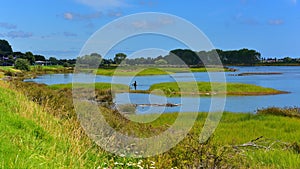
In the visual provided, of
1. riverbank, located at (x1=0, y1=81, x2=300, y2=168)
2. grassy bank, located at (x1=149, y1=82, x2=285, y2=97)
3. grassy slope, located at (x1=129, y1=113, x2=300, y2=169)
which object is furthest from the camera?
grassy bank, located at (x1=149, y1=82, x2=285, y2=97)

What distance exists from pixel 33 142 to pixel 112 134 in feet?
10.0

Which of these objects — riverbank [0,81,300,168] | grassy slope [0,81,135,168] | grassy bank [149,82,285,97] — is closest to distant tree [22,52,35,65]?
grassy bank [149,82,285,97]

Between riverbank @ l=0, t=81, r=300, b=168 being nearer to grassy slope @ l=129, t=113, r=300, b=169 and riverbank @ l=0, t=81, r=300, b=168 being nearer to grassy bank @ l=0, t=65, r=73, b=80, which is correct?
grassy slope @ l=129, t=113, r=300, b=169

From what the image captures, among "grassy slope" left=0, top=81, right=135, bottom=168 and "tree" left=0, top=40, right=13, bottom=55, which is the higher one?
"tree" left=0, top=40, right=13, bottom=55

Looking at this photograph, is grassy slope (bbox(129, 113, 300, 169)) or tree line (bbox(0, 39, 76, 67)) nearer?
grassy slope (bbox(129, 113, 300, 169))

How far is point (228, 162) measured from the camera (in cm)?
838

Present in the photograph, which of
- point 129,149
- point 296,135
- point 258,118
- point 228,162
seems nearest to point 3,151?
point 129,149

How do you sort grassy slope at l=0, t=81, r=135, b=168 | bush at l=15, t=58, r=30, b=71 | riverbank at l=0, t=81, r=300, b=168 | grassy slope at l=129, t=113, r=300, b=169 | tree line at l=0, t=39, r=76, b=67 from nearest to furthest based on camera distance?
1. grassy slope at l=0, t=81, r=135, b=168
2. riverbank at l=0, t=81, r=300, b=168
3. grassy slope at l=129, t=113, r=300, b=169
4. bush at l=15, t=58, r=30, b=71
5. tree line at l=0, t=39, r=76, b=67

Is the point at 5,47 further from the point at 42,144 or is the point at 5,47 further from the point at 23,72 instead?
the point at 42,144

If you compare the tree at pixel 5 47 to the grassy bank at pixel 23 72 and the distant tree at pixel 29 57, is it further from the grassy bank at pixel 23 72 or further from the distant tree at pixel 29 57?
the grassy bank at pixel 23 72

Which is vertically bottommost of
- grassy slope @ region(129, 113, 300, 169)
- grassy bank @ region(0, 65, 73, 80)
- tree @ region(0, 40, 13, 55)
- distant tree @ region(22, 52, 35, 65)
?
grassy slope @ region(129, 113, 300, 169)

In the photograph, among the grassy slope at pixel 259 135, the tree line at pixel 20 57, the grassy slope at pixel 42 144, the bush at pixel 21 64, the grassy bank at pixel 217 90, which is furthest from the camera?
the tree line at pixel 20 57

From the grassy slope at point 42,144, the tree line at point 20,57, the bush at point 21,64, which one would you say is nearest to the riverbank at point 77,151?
the grassy slope at point 42,144

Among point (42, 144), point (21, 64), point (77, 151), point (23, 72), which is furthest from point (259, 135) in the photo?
point (21, 64)
